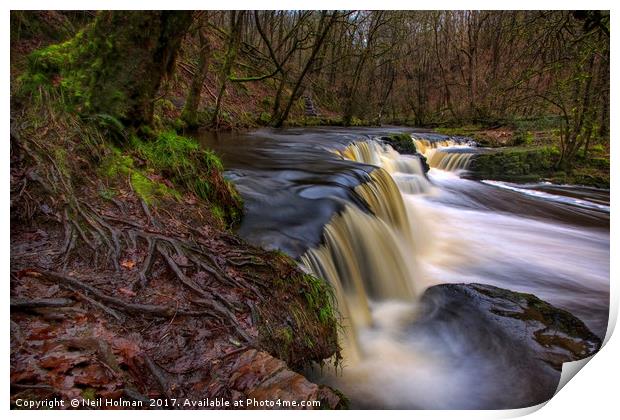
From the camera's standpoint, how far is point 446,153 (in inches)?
345

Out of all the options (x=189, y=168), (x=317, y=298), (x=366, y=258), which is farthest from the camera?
(x=366, y=258)

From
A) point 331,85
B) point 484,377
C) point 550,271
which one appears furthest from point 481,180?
point 484,377

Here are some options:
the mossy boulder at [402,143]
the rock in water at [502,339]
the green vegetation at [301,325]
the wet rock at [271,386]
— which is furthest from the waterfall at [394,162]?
the wet rock at [271,386]

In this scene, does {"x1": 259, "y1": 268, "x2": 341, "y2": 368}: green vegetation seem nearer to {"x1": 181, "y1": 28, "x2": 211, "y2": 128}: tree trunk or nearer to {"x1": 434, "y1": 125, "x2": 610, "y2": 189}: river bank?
{"x1": 434, "y1": 125, "x2": 610, "y2": 189}: river bank

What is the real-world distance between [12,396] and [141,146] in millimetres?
1918

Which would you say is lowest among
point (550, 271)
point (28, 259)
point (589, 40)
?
point (550, 271)

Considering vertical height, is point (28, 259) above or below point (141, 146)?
below

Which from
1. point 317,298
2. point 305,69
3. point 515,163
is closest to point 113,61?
point 317,298

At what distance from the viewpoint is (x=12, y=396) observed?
127 centimetres

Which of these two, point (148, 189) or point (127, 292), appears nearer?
point (127, 292)

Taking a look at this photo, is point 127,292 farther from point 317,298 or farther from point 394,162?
Result: point 394,162

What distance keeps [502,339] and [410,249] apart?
1631 millimetres

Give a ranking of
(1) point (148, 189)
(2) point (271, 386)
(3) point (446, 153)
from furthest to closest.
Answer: (3) point (446, 153)
(1) point (148, 189)
(2) point (271, 386)
